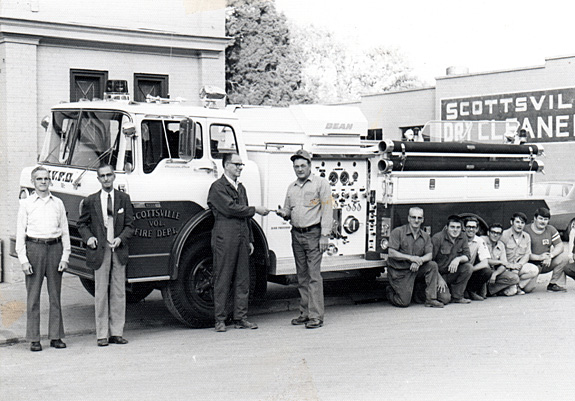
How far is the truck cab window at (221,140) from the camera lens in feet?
29.5

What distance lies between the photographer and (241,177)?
903 cm

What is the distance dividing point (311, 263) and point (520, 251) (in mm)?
3959

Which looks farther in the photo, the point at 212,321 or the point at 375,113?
the point at 375,113

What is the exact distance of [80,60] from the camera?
493 inches

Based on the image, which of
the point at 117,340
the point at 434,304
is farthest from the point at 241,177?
the point at 434,304

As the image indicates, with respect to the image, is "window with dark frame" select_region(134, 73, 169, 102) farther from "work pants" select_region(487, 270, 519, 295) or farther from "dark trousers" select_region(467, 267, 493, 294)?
"work pants" select_region(487, 270, 519, 295)

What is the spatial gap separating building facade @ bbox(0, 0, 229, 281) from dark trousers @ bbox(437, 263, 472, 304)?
6.01 metres

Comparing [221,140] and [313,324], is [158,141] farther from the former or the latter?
[313,324]

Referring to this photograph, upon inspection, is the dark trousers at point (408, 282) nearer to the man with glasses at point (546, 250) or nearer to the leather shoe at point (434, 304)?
the leather shoe at point (434, 304)

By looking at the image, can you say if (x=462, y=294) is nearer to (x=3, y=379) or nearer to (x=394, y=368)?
(x=394, y=368)

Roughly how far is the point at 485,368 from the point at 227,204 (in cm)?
327

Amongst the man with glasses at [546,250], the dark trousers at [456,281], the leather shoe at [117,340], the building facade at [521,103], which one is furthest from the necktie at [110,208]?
the building facade at [521,103]

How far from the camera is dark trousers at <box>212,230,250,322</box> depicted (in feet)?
27.6

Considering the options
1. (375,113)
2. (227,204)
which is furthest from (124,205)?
(375,113)
